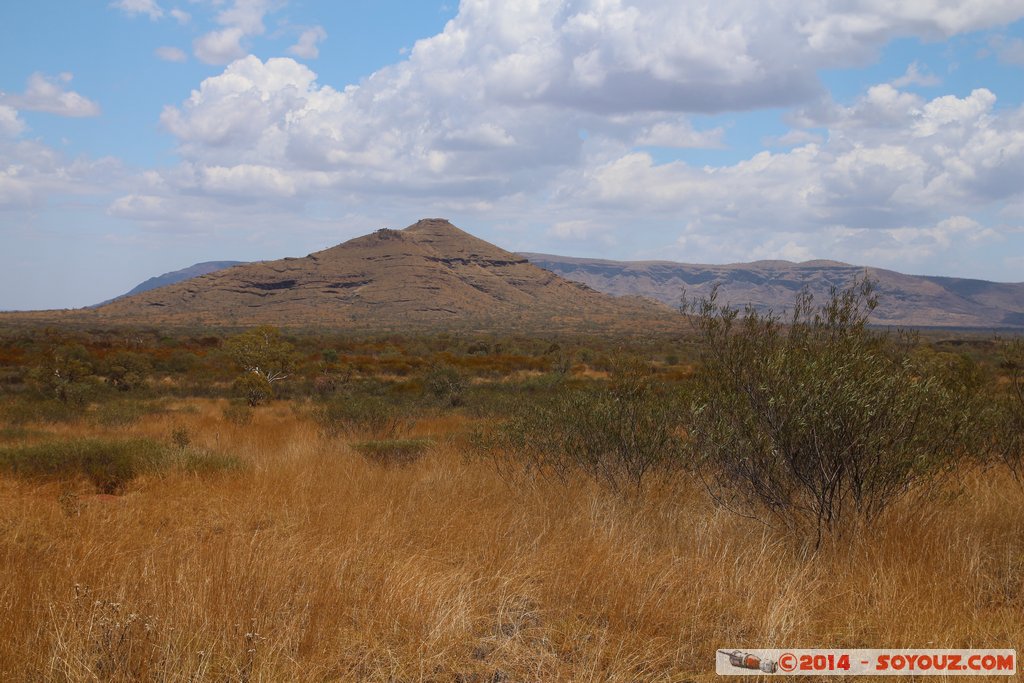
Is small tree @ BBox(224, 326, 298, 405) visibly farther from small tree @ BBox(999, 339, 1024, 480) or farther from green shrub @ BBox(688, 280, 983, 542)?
small tree @ BBox(999, 339, 1024, 480)

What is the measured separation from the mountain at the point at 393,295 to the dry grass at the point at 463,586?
8322 centimetres

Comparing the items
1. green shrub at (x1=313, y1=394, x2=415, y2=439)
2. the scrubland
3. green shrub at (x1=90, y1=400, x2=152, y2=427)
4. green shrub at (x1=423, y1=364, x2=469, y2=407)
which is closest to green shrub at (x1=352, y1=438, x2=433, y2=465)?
the scrubland


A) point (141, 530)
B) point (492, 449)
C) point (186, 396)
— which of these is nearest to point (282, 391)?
point (186, 396)

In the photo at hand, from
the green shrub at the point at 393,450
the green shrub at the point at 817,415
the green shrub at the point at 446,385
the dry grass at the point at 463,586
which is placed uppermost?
the green shrub at the point at 817,415

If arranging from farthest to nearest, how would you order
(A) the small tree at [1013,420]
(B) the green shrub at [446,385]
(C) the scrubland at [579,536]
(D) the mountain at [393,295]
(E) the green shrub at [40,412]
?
(D) the mountain at [393,295]
(B) the green shrub at [446,385]
(E) the green shrub at [40,412]
(A) the small tree at [1013,420]
(C) the scrubland at [579,536]

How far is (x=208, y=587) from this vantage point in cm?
422

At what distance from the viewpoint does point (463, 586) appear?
4648 millimetres

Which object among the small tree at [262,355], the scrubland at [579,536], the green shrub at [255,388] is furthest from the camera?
the small tree at [262,355]

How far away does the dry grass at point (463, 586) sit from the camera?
144 inches

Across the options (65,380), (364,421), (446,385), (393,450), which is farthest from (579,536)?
(65,380)

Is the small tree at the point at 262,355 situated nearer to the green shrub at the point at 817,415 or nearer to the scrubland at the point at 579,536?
the scrubland at the point at 579,536

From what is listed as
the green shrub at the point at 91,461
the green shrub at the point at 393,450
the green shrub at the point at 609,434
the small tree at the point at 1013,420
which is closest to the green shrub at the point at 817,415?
the green shrub at the point at 609,434

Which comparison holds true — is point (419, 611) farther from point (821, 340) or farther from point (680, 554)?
point (821, 340)

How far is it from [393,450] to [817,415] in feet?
23.8
